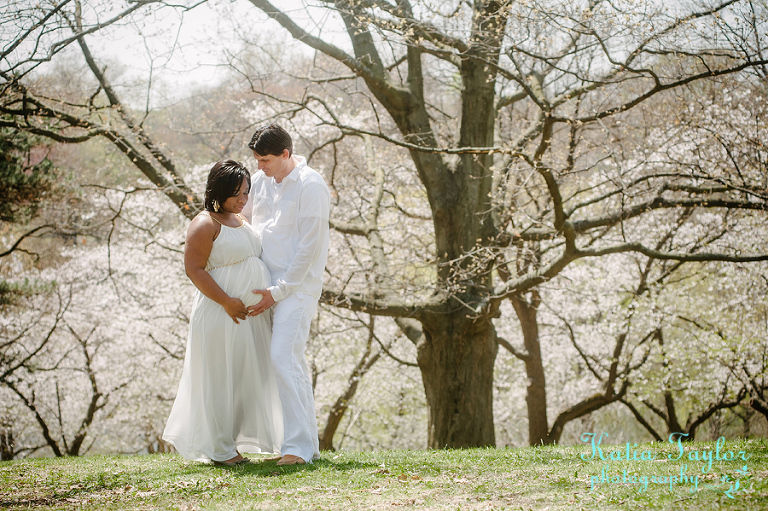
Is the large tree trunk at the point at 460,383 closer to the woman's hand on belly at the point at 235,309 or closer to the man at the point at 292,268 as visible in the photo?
the man at the point at 292,268

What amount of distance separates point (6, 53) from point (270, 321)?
331cm

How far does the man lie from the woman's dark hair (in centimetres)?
19

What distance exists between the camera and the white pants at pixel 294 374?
175 inches

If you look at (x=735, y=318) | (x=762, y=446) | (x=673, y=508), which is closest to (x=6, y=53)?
(x=673, y=508)

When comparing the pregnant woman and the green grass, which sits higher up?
the pregnant woman

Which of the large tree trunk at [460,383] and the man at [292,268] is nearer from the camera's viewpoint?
the man at [292,268]

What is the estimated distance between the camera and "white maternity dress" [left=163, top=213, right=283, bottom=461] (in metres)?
4.52

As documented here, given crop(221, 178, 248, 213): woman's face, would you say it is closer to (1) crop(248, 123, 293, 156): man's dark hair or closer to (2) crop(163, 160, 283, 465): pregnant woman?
(2) crop(163, 160, 283, 465): pregnant woman

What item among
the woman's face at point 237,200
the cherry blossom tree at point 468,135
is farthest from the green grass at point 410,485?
the cherry blossom tree at point 468,135

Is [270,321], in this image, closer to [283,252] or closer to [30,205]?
[283,252]

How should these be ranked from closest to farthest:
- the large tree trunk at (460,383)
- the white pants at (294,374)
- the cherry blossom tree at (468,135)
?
the white pants at (294,374)
the cherry blossom tree at (468,135)
the large tree trunk at (460,383)

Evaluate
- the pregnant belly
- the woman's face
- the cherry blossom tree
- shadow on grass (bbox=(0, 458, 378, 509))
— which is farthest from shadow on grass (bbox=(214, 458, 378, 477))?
the cherry blossom tree

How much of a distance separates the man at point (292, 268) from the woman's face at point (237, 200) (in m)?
0.20

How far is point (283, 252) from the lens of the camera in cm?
474
